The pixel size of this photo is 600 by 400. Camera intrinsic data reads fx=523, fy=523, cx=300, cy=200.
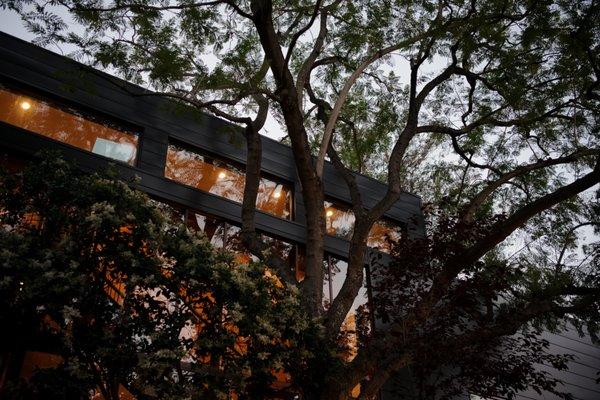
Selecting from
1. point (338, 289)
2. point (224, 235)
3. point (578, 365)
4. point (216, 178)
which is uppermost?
point (216, 178)

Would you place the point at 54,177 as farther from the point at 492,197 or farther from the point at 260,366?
the point at 492,197

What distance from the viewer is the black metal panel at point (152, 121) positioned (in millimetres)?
9188

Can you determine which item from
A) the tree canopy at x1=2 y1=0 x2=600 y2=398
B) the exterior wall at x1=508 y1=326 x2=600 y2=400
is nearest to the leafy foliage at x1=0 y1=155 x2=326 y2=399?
the tree canopy at x1=2 y1=0 x2=600 y2=398

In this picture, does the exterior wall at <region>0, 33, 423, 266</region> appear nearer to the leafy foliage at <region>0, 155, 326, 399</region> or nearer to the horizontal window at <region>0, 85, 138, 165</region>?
the horizontal window at <region>0, 85, 138, 165</region>

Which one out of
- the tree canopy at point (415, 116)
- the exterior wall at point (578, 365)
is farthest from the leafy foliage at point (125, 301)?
the exterior wall at point (578, 365)

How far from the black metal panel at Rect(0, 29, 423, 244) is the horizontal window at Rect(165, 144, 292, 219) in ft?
0.73

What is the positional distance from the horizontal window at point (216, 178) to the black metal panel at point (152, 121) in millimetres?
223

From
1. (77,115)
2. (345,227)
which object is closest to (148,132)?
(77,115)

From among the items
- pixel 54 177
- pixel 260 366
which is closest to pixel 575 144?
pixel 260 366

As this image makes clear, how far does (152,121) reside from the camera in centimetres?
1047

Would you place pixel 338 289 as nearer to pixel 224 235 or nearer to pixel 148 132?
pixel 224 235

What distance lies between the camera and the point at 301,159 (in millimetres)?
7844

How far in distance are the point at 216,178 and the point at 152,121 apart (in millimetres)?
1709

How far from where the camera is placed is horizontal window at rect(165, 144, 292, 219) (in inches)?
412
